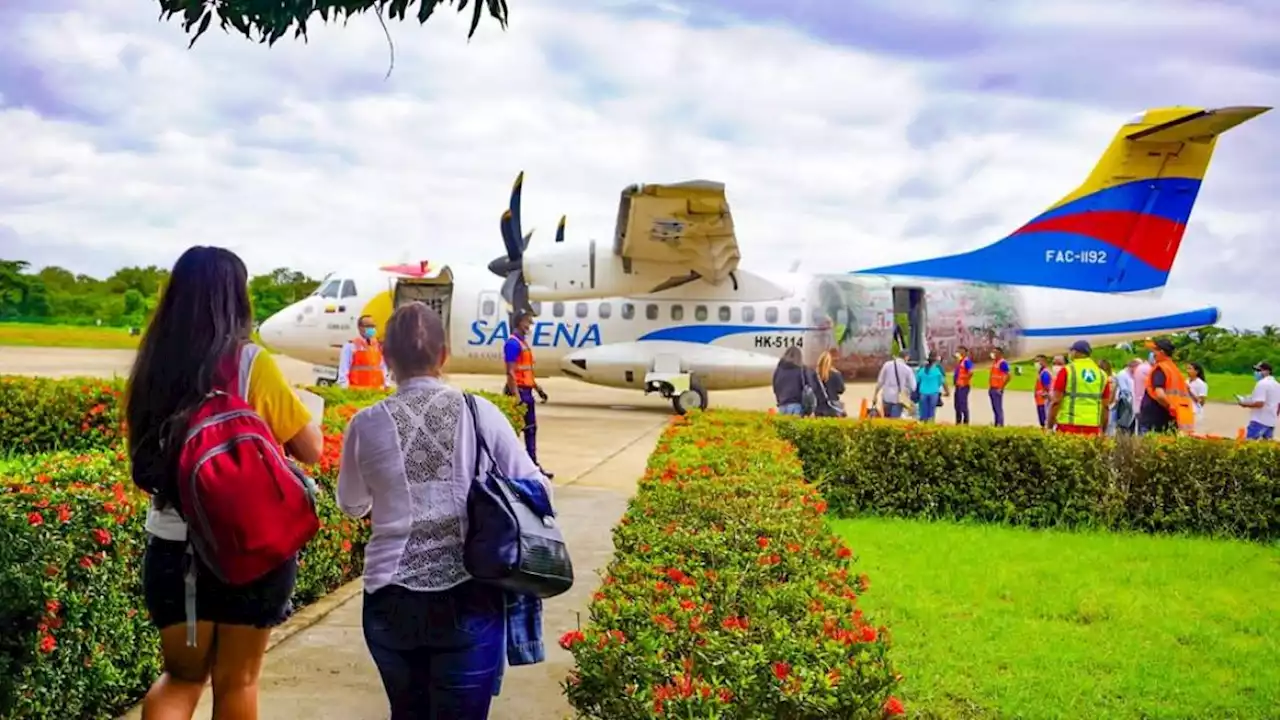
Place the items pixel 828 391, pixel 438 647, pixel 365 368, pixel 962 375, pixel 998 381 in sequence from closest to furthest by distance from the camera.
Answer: pixel 438 647 < pixel 365 368 < pixel 828 391 < pixel 998 381 < pixel 962 375

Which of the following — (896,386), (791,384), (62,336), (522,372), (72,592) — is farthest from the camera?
(62,336)

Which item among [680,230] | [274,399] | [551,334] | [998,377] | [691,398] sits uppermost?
[680,230]

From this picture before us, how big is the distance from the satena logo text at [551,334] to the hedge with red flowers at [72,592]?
15238mm

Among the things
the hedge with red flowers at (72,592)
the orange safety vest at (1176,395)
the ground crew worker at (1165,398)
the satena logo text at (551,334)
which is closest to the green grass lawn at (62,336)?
the satena logo text at (551,334)

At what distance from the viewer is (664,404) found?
79.0 ft

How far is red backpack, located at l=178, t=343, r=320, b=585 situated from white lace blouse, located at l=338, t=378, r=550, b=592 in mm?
203

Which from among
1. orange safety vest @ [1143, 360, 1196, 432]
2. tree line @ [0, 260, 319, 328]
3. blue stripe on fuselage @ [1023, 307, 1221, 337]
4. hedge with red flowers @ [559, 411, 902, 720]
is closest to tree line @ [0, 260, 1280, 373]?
tree line @ [0, 260, 319, 328]

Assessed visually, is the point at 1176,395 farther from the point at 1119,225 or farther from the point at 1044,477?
the point at 1119,225

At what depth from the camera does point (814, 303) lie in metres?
19.9

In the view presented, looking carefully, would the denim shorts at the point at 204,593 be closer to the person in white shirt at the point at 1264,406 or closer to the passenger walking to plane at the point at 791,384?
the passenger walking to plane at the point at 791,384

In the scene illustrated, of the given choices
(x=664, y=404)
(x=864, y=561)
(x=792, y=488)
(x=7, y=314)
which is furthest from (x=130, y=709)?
(x=7, y=314)

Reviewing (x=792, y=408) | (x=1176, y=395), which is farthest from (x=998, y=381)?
(x=792, y=408)

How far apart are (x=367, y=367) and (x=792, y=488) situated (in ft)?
23.1

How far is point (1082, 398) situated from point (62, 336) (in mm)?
54630
